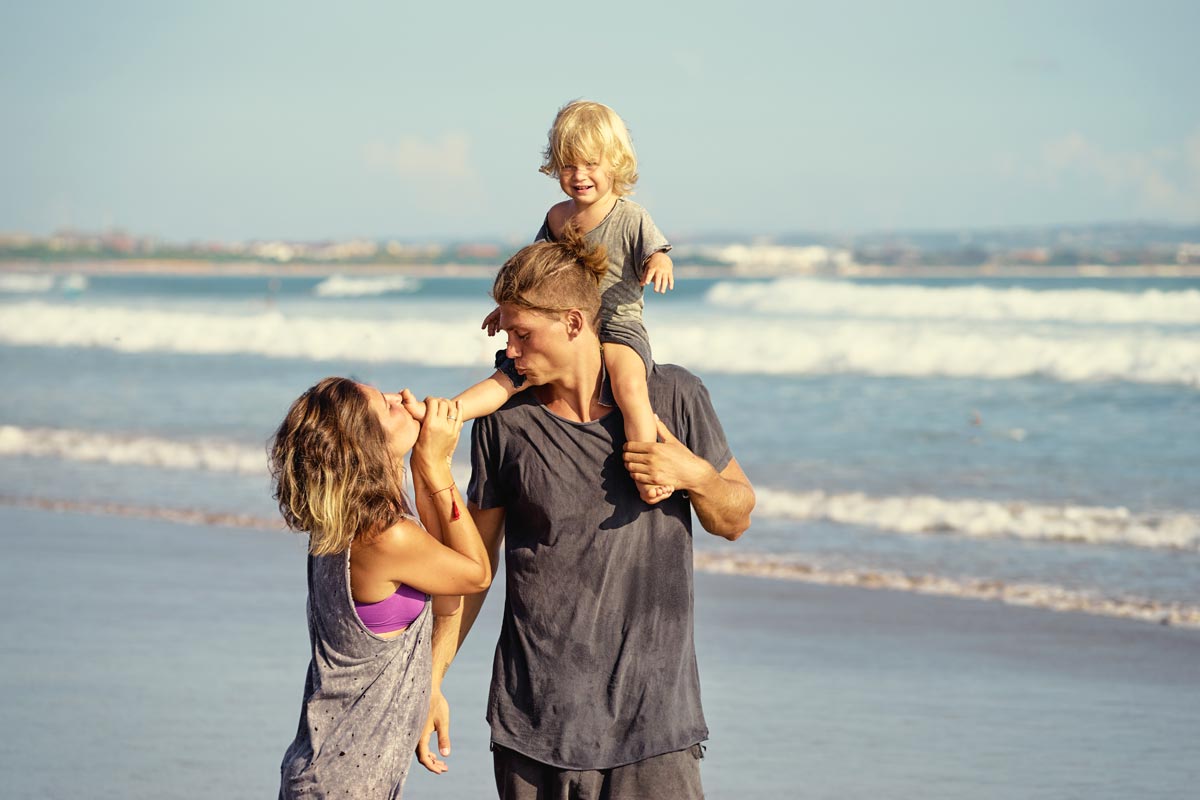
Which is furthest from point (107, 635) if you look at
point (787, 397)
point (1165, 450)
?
point (787, 397)

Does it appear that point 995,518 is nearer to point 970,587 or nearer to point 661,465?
point 970,587

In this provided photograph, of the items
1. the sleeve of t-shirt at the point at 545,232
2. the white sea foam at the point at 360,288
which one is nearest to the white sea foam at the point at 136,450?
the sleeve of t-shirt at the point at 545,232

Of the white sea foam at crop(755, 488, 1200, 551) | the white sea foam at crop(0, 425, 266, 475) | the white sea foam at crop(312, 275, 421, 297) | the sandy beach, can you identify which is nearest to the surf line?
the sandy beach

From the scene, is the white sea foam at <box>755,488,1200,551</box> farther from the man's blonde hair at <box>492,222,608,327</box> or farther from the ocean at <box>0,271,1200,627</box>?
the man's blonde hair at <box>492,222,608,327</box>

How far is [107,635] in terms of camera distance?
21.2ft

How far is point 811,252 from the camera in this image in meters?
75.8

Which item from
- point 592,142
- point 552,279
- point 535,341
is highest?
point 592,142

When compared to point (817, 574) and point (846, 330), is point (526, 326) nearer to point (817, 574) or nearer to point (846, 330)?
point (817, 574)

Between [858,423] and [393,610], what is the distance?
12.1 m

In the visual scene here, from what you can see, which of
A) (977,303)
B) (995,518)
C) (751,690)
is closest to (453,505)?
(751,690)

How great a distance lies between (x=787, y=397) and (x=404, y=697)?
1444 cm

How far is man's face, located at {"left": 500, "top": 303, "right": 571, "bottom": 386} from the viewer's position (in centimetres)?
265

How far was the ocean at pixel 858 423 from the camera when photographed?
8.73 m

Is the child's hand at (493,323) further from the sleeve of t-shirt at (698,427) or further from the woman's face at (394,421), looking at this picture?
the sleeve of t-shirt at (698,427)
